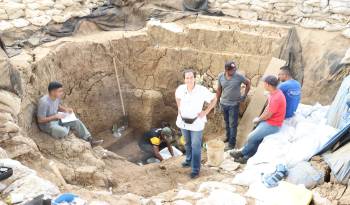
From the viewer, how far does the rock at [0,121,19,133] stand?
528 cm

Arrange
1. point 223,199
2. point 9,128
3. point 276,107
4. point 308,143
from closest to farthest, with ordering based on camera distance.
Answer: point 223,199
point 9,128
point 308,143
point 276,107

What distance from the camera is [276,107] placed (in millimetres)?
5777

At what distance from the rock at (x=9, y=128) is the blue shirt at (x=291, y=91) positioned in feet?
12.0

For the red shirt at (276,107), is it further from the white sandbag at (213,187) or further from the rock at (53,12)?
the rock at (53,12)

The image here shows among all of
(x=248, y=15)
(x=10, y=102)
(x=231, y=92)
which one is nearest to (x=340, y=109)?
(x=231, y=92)

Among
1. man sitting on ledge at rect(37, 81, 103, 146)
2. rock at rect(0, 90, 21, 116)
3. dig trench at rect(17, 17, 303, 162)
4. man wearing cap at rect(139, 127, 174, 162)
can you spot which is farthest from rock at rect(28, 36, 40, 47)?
man wearing cap at rect(139, 127, 174, 162)

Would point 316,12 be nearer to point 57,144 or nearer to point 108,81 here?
point 108,81

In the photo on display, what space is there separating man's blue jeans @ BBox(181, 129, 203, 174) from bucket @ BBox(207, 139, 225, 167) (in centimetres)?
29

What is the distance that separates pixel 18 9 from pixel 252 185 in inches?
250

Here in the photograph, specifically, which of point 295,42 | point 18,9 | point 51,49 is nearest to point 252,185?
point 295,42

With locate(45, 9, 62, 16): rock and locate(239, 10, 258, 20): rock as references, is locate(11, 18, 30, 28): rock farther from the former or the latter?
locate(239, 10, 258, 20): rock

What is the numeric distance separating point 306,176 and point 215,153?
5.61 ft

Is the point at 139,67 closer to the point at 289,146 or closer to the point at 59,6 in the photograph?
the point at 59,6

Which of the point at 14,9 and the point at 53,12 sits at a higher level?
the point at 14,9
